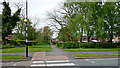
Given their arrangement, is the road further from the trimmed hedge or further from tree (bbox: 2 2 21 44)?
tree (bbox: 2 2 21 44)

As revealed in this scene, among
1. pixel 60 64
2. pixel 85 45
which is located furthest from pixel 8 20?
pixel 60 64

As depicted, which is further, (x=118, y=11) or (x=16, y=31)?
(x=16, y=31)

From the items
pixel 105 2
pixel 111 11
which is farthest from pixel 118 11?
pixel 105 2

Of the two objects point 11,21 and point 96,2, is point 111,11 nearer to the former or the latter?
point 96,2

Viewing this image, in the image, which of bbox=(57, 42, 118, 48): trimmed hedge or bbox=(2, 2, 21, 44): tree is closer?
bbox=(57, 42, 118, 48): trimmed hedge

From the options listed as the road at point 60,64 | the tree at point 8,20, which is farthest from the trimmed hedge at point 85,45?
the road at point 60,64

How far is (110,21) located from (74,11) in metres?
7.17

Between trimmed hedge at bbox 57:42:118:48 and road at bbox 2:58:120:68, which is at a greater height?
trimmed hedge at bbox 57:42:118:48

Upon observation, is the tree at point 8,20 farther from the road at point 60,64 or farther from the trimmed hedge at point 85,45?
the road at point 60,64

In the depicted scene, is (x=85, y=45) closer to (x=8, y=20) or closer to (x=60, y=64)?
(x=60, y=64)

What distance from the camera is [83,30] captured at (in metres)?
19.7

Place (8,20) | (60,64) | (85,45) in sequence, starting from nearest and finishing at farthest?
(60,64) → (85,45) → (8,20)

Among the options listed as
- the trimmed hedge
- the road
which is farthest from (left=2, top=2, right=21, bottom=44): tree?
the road

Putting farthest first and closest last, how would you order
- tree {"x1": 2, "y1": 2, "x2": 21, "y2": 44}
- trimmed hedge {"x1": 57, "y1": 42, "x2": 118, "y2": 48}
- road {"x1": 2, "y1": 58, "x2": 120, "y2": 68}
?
tree {"x1": 2, "y1": 2, "x2": 21, "y2": 44}
trimmed hedge {"x1": 57, "y1": 42, "x2": 118, "y2": 48}
road {"x1": 2, "y1": 58, "x2": 120, "y2": 68}
